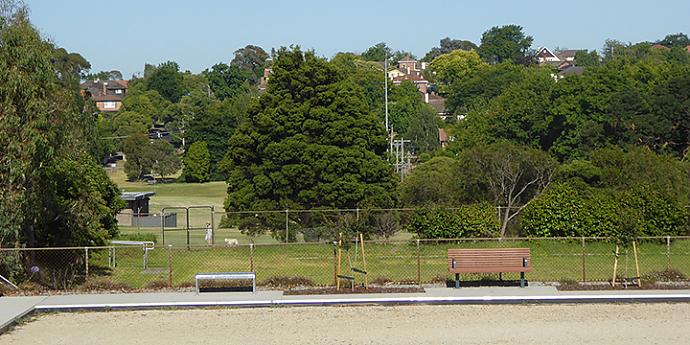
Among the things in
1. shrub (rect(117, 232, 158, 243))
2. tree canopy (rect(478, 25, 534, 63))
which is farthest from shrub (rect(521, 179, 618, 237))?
tree canopy (rect(478, 25, 534, 63))

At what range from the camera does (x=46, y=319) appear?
57.6 feet

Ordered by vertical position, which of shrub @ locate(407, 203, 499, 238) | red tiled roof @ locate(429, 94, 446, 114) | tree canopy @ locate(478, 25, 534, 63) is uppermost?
tree canopy @ locate(478, 25, 534, 63)

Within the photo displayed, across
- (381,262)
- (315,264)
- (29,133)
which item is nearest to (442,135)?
(381,262)

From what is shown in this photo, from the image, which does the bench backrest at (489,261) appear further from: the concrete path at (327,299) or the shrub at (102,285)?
the shrub at (102,285)

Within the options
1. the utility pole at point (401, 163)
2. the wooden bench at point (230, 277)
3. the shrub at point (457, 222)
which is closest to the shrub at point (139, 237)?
the shrub at point (457, 222)

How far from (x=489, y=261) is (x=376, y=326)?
4.12 meters

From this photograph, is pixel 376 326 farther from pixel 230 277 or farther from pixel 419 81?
pixel 419 81

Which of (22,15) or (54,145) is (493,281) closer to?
(54,145)

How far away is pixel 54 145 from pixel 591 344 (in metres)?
12.2

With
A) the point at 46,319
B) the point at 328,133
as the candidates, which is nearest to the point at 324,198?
the point at 328,133

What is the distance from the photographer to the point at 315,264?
1026 inches

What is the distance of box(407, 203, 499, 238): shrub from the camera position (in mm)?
29688

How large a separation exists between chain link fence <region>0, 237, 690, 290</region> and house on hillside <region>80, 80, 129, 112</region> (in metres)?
119

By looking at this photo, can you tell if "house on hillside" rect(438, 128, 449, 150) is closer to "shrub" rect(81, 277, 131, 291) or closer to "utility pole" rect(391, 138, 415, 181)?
"utility pole" rect(391, 138, 415, 181)
